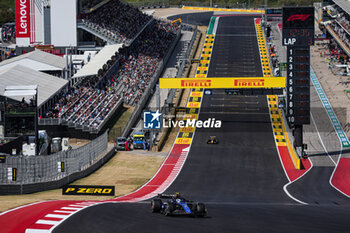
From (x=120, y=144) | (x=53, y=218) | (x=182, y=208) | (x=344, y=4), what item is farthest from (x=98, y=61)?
(x=53, y=218)

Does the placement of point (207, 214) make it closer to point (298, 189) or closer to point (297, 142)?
point (298, 189)

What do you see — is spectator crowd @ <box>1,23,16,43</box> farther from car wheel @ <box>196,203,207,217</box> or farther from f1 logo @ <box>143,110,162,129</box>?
car wheel @ <box>196,203,207,217</box>

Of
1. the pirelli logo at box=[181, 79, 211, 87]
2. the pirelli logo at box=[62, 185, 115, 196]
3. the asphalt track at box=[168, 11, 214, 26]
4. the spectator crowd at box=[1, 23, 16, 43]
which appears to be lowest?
the pirelli logo at box=[62, 185, 115, 196]

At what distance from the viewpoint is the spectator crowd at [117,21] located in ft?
339

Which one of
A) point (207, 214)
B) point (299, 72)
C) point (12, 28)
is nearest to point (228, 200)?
point (207, 214)

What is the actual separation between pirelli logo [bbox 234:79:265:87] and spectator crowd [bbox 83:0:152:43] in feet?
99.2

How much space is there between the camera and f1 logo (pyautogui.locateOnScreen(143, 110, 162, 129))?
69062 mm

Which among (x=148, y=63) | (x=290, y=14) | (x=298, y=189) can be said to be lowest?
(x=298, y=189)

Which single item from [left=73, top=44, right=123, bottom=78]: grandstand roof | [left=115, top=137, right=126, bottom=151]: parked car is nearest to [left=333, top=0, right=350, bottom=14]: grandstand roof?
[left=73, top=44, right=123, bottom=78]: grandstand roof

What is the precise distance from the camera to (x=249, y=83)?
75.9m

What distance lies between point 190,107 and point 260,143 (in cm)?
1574

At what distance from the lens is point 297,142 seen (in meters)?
63.1

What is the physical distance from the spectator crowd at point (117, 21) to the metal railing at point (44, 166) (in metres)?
48.0

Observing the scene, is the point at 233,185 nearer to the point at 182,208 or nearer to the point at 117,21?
the point at 182,208
